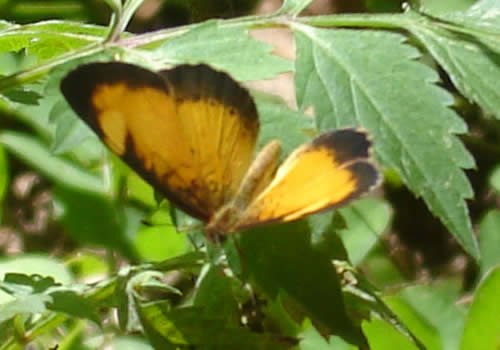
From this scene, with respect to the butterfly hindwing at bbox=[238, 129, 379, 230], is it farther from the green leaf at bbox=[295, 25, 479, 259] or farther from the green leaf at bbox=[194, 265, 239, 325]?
the green leaf at bbox=[194, 265, 239, 325]

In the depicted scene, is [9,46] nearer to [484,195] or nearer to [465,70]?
[465,70]

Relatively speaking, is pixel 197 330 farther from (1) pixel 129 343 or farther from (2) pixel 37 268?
(2) pixel 37 268

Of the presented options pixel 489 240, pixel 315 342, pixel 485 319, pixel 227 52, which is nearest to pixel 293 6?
pixel 227 52

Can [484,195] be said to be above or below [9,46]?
below

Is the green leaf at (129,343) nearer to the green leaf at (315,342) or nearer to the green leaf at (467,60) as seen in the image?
the green leaf at (315,342)

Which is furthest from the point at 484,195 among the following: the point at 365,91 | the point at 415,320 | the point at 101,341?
the point at 365,91

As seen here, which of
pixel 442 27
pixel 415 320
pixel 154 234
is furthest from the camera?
pixel 154 234

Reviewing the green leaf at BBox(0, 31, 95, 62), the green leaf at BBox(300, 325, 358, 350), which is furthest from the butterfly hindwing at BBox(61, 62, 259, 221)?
the green leaf at BBox(300, 325, 358, 350)
